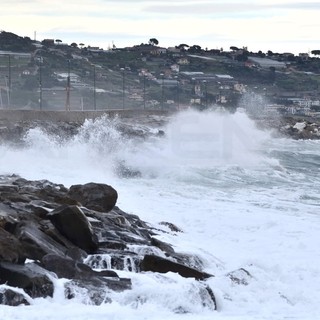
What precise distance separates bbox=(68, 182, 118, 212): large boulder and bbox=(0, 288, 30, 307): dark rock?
5761 millimetres

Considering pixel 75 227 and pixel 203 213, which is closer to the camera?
pixel 75 227

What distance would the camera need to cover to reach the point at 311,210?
1897 cm

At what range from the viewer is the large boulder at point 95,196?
15.0 m

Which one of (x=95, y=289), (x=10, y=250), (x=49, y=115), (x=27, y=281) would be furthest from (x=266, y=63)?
(x=27, y=281)

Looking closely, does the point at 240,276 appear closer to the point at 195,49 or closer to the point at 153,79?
the point at 153,79

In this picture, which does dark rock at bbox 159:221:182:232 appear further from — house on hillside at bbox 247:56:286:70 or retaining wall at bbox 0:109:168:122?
house on hillside at bbox 247:56:286:70

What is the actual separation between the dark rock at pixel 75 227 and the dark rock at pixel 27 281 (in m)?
2.13

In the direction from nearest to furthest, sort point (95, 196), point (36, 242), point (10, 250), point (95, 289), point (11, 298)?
1. point (11, 298)
2. point (95, 289)
3. point (10, 250)
4. point (36, 242)
5. point (95, 196)

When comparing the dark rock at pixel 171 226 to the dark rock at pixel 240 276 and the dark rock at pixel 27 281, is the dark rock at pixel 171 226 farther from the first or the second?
the dark rock at pixel 27 281

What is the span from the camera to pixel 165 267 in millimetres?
10938

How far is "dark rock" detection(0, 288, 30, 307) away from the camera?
29.3 feet

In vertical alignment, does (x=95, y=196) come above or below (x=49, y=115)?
above

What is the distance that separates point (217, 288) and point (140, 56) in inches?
5289

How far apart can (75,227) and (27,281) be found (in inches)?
99.5
